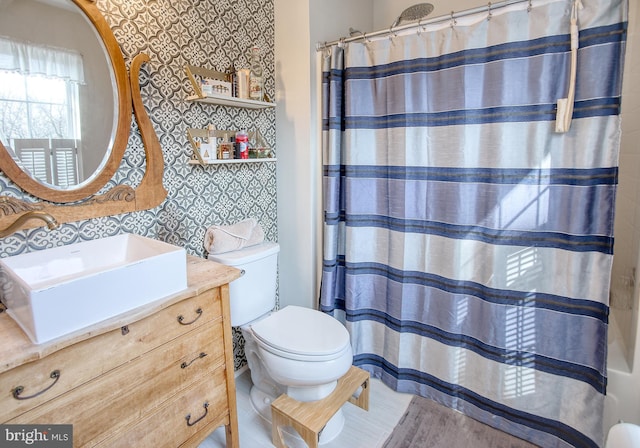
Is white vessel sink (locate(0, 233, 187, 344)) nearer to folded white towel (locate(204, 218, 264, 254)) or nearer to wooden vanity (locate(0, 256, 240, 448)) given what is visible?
wooden vanity (locate(0, 256, 240, 448))

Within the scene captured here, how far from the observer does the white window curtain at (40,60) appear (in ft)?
4.01

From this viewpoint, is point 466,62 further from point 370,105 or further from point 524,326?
point 524,326

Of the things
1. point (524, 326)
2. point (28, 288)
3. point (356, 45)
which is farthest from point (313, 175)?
point (28, 288)

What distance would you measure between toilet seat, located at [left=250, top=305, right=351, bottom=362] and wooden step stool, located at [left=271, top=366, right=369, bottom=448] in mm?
253

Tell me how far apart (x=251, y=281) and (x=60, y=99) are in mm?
1078

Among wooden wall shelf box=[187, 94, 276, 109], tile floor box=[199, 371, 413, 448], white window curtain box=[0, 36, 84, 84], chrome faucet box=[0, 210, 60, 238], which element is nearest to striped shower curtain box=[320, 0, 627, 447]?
tile floor box=[199, 371, 413, 448]

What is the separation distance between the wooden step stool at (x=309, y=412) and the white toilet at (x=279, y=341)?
0.04 m

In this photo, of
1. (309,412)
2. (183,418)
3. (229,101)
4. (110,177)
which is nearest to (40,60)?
(110,177)

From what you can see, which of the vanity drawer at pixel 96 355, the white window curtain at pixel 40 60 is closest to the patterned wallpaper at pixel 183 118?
the white window curtain at pixel 40 60

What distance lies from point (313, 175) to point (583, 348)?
5.09 ft

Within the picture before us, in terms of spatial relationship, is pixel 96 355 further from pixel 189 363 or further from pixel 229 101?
pixel 229 101

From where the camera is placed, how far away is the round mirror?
1242 millimetres

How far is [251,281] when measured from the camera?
6.02 ft

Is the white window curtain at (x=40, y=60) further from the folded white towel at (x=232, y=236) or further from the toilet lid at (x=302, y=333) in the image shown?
the toilet lid at (x=302, y=333)
